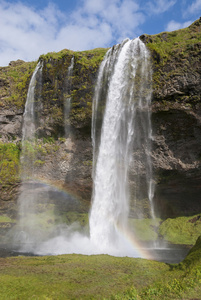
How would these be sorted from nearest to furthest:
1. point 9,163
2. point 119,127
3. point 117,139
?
point 119,127, point 117,139, point 9,163

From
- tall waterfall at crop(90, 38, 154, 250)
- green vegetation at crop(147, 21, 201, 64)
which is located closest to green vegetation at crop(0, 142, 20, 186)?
tall waterfall at crop(90, 38, 154, 250)

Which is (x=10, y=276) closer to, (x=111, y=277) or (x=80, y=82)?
(x=111, y=277)

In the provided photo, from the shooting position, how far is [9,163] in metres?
27.8

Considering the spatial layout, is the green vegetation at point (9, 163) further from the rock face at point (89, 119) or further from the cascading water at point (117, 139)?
the cascading water at point (117, 139)

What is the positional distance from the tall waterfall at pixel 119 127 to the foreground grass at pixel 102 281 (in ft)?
37.0

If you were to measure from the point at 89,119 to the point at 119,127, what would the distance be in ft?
12.5

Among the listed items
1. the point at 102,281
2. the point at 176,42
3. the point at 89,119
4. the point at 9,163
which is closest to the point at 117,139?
the point at 89,119

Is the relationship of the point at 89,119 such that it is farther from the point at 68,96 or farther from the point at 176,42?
the point at 176,42

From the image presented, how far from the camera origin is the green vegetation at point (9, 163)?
2687 cm

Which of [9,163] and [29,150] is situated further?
[9,163]

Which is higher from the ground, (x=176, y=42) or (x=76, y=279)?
(x=176, y=42)

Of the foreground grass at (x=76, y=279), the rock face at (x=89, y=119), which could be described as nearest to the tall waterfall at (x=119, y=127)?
the rock face at (x=89, y=119)

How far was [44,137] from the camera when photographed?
27438mm

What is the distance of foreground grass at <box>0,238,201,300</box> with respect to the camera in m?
6.16
